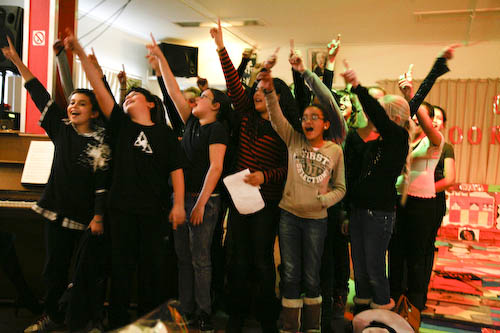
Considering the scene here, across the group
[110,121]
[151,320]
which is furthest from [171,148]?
[151,320]

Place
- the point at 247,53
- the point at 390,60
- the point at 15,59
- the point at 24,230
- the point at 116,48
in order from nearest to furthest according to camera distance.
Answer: the point at 15,59, the point at 247,53, the point at 24,230, the point at 116,48, the point at 390,60

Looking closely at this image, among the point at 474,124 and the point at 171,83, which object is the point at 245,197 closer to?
the point at 171,83

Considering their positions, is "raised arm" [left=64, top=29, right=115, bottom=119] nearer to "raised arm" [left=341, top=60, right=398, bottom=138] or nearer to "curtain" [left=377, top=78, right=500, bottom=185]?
"raised arm" [left=341, top=60, right=398, bottom=138]

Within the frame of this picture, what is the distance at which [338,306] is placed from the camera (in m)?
2.71

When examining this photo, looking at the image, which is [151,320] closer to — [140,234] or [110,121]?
[140,234]

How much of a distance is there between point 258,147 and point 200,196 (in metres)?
0.41

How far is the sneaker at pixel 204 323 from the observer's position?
7.63ft

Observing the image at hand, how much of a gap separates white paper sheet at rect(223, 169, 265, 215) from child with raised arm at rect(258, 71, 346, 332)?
132 mm

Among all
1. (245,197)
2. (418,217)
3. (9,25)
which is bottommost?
(418,217)

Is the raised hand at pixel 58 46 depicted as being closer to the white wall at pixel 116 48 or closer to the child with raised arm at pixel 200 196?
the child with raised arm at pixel 200 196

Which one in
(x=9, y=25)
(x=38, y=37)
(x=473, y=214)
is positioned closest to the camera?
(x=38, y=37)

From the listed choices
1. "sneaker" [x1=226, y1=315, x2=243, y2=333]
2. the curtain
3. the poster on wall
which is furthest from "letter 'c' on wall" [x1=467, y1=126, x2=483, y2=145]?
"sneaker" [x1=226, y1=315, x2=243, y2=333]

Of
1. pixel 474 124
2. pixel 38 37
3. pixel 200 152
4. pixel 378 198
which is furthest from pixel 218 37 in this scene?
pixel 474 124

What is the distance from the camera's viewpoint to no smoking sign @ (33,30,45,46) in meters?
3.23
